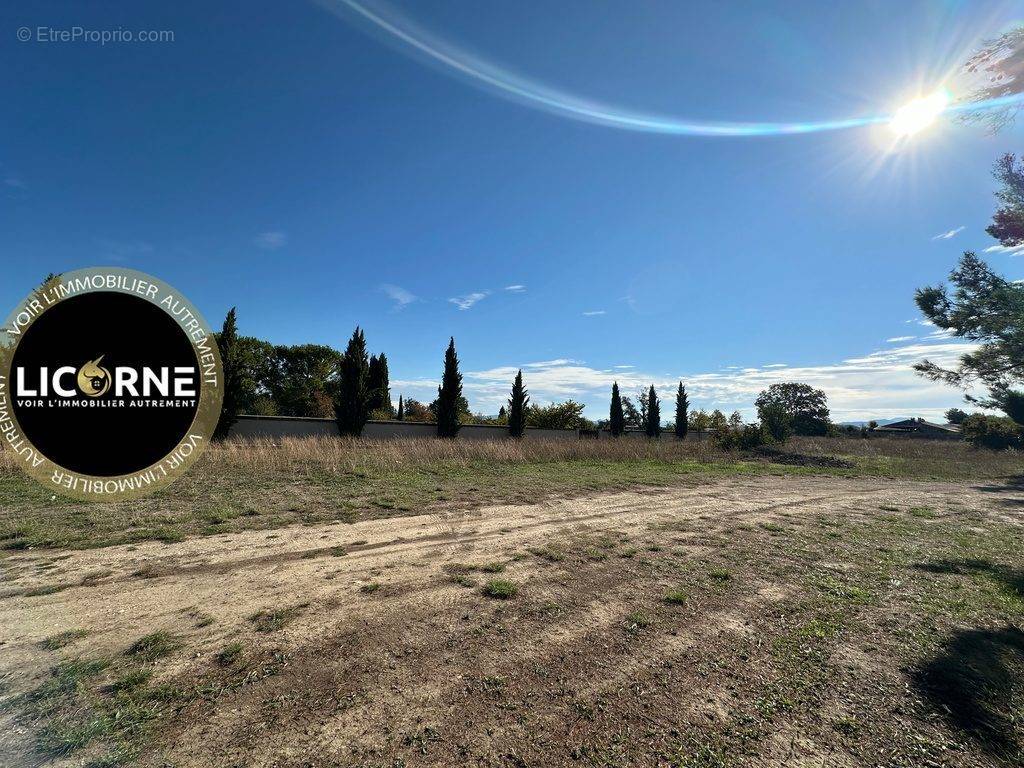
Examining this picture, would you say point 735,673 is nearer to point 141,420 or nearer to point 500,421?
point 141,420

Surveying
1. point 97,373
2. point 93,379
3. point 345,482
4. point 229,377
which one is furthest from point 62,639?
point 229,377

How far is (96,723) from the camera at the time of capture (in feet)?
6.38

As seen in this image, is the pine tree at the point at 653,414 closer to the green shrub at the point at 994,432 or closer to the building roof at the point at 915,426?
the green shrub at the point at 994,432

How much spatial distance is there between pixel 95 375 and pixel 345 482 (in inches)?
246

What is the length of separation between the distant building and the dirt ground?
61537 millimetres

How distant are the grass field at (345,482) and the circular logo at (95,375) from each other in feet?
2.81

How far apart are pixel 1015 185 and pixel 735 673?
1260 centimetres

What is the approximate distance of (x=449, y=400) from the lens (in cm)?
2705

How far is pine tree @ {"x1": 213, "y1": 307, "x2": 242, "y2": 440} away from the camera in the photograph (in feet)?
61.0

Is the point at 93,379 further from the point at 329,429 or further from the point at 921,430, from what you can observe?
the point at 921,430

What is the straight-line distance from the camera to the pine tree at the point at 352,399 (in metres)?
23.2

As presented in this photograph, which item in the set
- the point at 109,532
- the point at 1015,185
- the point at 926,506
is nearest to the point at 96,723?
the point at 109,532

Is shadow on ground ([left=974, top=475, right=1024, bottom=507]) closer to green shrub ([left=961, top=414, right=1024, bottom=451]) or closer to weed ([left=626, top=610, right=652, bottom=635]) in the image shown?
weed ([left=626, top=610, right=652, bottom=635])

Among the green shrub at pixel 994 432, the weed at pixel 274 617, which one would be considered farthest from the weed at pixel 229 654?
the green shrub at pixel 994 432
